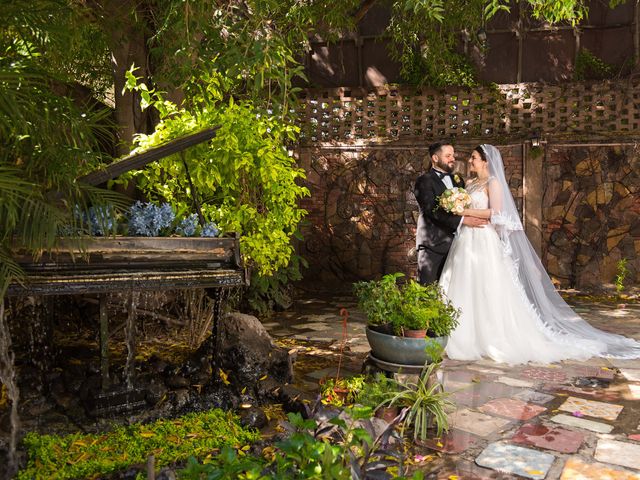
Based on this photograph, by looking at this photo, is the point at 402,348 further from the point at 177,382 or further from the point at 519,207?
the point at 519,207

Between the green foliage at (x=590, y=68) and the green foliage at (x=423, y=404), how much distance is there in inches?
349

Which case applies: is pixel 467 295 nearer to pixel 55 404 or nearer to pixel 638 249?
pixel 55 404

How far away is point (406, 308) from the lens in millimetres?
4391

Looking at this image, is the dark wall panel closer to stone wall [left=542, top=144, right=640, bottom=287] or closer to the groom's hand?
stone wall [left=542, top=144, right=640, bottom=287]

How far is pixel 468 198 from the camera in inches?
236

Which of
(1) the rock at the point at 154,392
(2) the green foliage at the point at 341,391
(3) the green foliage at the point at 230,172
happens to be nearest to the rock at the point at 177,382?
(1) the rock at the point at 154,392

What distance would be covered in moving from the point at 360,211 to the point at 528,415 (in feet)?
A: 22.8

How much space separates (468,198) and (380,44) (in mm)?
6794

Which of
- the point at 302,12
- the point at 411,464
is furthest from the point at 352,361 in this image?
the point at 302,12

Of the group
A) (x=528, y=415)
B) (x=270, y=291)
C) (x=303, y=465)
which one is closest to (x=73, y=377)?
(x=303, y=465)

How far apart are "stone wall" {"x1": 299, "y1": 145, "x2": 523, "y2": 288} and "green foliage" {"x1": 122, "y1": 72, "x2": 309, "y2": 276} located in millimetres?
4635

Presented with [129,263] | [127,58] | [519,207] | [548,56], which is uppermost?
[548,56]

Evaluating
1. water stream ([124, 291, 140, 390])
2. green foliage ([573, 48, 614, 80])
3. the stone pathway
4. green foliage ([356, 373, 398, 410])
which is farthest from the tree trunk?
green foliage ([573, 48, 614, 80])

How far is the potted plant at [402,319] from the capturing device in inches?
169
